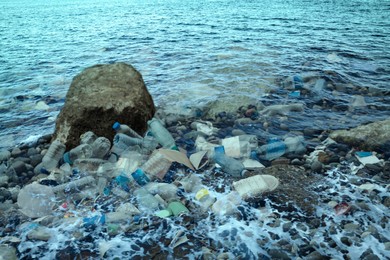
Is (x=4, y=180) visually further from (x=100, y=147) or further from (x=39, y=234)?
(x=39, y=234)

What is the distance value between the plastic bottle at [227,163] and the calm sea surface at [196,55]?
6.31 feet

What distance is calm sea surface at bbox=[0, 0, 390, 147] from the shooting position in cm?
594

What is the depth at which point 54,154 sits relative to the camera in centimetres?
385

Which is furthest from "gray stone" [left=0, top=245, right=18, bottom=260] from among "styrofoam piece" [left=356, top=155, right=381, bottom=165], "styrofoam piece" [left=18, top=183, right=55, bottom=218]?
"styrofoam piece" [left=356, top=155, right=381, bottom=165]

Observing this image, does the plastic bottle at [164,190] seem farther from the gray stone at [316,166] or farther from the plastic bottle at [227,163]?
the gray stone at [316,166]

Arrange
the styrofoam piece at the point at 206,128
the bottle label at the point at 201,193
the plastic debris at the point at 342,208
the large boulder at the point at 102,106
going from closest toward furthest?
the plastic debris at the point at 342,208, the bottle label at the point at 201,193, the large boulder at the point at 102,106, the styrofoam piece at the point at 206,128

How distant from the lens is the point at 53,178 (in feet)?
11.2

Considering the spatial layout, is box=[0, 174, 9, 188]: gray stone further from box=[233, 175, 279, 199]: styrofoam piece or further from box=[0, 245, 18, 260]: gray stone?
box=[233, 175, 279, 199]: styrofoam piece

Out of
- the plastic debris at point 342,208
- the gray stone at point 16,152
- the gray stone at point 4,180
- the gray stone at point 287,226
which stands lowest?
the gray stone at point 16,152

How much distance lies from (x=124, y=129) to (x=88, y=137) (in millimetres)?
478

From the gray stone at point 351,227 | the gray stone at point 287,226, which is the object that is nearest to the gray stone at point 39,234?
the gray stone at point 287,226

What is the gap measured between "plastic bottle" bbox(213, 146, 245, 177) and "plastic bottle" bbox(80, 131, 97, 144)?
165 centimetres

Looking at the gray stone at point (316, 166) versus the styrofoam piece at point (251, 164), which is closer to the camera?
the gray stone at point (316, 166)

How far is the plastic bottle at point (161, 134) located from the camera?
3.90 meters
